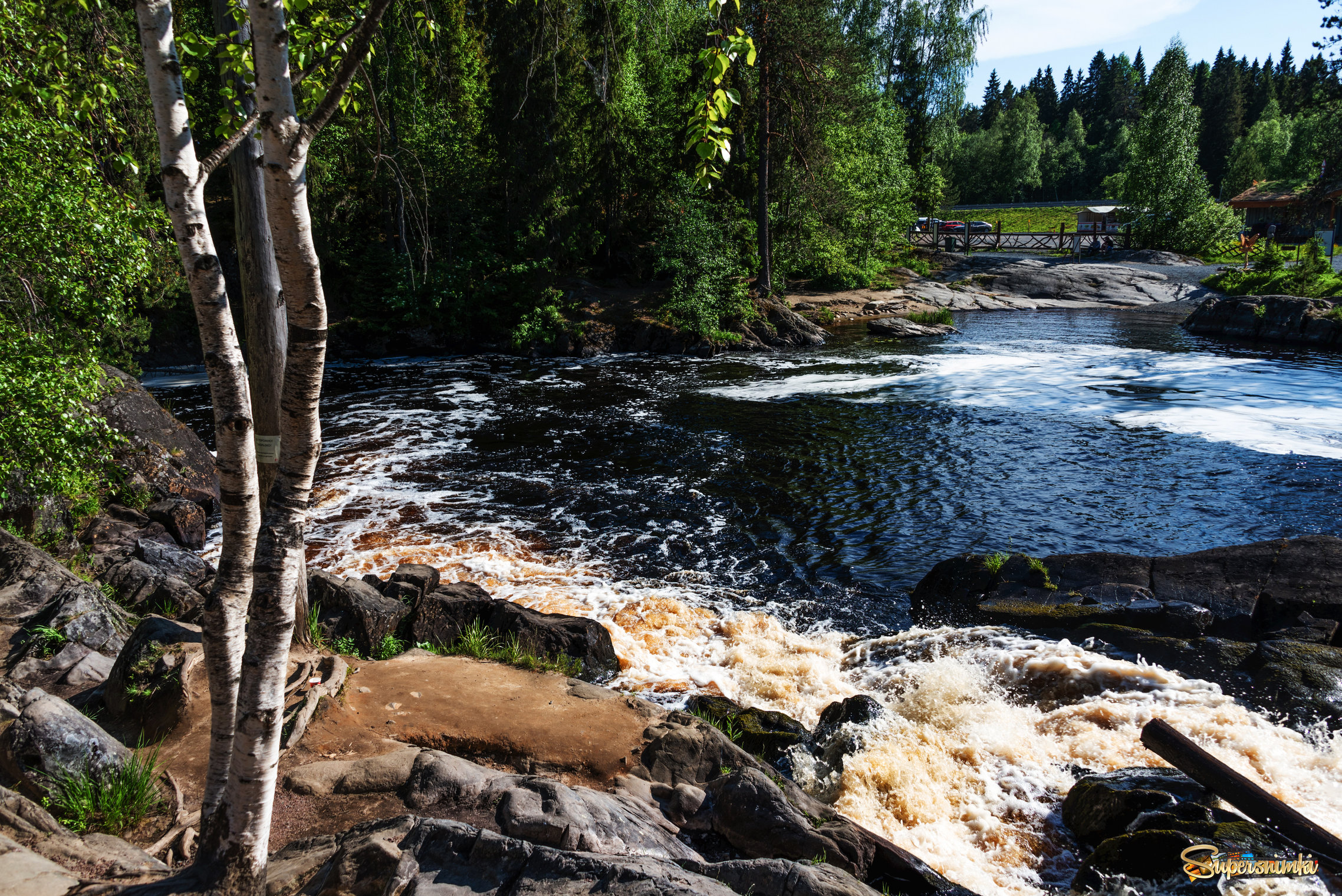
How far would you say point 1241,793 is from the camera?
15.5 ft

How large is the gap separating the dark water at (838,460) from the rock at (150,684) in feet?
17.9

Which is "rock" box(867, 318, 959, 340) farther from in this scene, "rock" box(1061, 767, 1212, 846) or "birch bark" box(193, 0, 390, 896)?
"birch bark" box(193, 0, 390, 896)

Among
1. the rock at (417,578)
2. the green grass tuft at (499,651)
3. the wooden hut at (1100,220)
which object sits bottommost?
the green grass tuft at (499,651)

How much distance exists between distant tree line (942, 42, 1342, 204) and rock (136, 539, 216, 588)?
65069 millimetres

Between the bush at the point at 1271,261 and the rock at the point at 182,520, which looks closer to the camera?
the rock at the point at 182,520

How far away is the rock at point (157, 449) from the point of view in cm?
1132

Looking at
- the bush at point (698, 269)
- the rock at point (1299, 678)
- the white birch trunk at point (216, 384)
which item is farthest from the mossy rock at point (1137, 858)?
the bush at point (698, 269)

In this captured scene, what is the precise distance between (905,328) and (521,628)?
27.3 metres

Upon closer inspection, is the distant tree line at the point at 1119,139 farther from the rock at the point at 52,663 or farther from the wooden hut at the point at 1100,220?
the rock at the point at 52,663

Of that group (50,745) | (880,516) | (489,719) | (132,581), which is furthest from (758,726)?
(132,581)

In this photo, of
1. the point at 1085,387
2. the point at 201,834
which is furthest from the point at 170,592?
the point at 1085,387

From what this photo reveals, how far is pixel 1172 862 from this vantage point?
469 centimetres

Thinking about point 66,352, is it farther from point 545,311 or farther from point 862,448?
point 545,311

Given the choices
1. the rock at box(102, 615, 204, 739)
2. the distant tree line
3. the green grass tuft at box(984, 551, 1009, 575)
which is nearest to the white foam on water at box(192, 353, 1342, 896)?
the green grass tuft at box(984, 551, 1009, 575)
